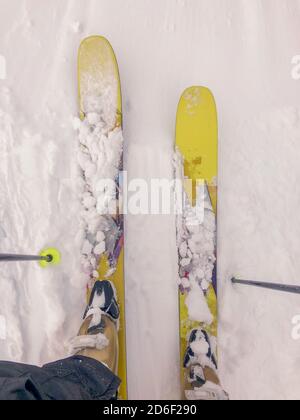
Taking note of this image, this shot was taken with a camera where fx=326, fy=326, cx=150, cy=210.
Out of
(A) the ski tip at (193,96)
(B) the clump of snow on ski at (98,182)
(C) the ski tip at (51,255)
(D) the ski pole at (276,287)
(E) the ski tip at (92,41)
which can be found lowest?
(D) the ski pole at (276,287)

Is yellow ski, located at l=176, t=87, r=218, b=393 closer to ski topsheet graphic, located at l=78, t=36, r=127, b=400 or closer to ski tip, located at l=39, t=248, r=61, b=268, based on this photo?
ski topsheet graphic, located at l=78, t=36, r=127, b=400

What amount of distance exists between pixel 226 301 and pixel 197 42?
1.31 meters

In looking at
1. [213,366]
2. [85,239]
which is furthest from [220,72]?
[213,366]

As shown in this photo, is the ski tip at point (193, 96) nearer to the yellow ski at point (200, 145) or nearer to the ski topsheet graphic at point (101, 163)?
the yellow ski at point (200, 145)

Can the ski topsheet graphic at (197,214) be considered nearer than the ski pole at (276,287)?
No

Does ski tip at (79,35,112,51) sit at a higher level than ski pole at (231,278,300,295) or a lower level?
higher

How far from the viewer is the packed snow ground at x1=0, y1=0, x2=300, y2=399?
1.48 m


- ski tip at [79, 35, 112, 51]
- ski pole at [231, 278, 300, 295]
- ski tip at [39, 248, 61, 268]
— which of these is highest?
ski tip at [79, 35, 112, 51]

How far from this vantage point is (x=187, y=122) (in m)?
1.54

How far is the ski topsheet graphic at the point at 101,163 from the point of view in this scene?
148 cm

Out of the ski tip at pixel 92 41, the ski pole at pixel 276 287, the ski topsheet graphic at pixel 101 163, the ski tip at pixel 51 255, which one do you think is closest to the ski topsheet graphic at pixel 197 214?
the ski pole at pixel 276 287

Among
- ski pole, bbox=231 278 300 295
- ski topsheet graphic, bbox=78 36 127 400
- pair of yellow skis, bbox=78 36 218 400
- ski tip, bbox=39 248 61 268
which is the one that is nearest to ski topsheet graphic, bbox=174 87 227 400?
pair of yellow skis, bbox=78 36 218 400

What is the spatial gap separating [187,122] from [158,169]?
0.26 metres

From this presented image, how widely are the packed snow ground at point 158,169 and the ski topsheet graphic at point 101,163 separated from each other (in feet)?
0.24
